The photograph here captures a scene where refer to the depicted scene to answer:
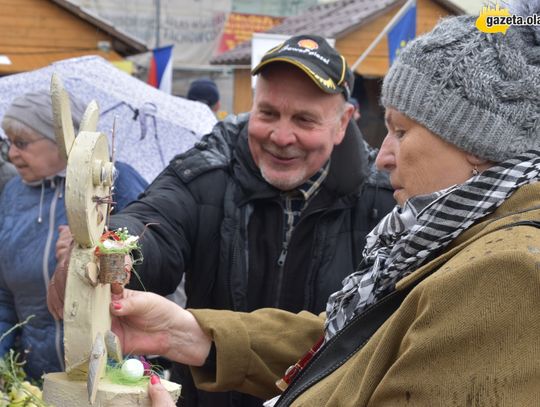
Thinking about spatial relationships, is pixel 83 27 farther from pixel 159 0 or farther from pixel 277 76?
pixel 277 76

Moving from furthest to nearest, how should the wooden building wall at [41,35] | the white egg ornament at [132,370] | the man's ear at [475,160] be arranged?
the wooden building wall at [41,35] < the white egg ornament at [132,370] < the man's ear at [475,160]

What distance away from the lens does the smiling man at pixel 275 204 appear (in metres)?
2.71

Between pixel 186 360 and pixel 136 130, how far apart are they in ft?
12.1

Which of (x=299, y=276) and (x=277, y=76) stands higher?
(x=277, y=76)

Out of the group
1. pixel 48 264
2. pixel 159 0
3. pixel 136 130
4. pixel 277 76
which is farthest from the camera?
pixel 159 0

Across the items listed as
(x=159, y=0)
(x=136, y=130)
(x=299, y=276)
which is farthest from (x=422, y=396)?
(x=159, y=0)

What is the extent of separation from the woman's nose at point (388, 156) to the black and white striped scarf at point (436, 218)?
0.12 meters

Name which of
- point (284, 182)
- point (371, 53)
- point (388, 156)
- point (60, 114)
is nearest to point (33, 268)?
point (284, 182)

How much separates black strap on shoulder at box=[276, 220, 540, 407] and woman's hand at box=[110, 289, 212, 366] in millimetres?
493

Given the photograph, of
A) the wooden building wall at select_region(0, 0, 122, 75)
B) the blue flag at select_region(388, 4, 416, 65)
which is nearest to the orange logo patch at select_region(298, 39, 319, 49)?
the blue flag at select_region(388, 4, 416, 65)

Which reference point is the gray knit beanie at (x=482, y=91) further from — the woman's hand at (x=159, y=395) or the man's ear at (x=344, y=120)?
the man's ear at (x=344, y=120)

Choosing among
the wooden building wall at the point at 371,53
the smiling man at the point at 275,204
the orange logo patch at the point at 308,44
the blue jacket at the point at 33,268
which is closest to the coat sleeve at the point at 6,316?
the blue jacket at the point at 33,268

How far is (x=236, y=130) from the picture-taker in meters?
3.00

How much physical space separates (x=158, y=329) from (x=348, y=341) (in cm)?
64
